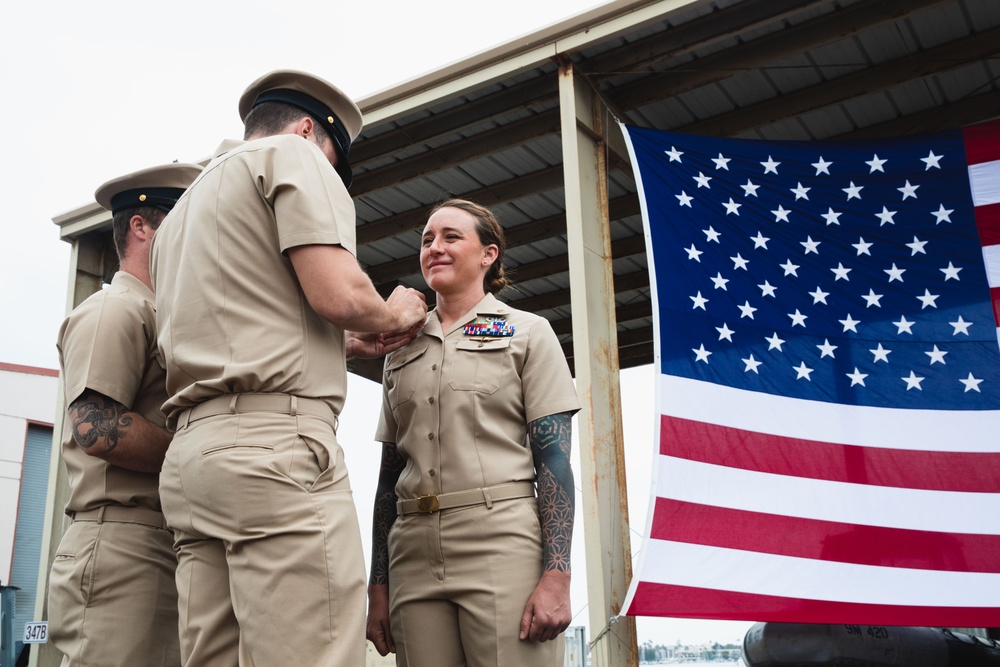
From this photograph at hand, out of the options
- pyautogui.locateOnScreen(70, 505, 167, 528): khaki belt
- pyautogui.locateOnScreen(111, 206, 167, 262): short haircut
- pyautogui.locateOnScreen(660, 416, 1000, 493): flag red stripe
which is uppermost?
pyautogui.locateOnScreen(111, 206, 167, 262): short haircut

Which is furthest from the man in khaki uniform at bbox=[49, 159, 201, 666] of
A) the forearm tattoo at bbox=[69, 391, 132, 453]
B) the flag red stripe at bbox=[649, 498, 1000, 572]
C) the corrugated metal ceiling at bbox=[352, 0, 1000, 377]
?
the corrugated metal ceiling at bbox=[352, 0, 1000, 377]

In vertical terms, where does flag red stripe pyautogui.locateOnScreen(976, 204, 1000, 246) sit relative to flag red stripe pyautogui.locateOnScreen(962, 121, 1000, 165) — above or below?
below

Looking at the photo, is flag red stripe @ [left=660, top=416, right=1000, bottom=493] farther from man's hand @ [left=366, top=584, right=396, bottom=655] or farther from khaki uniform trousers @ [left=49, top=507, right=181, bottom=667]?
khaki uniform trousers @ [left=49, top=507, right=181, bottom=667]

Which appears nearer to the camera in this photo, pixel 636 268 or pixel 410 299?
pixel 410 299

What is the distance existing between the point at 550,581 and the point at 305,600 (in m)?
0.85

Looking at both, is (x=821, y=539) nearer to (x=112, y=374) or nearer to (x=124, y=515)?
(x=124, y=515)

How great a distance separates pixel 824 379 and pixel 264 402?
365 centimetres

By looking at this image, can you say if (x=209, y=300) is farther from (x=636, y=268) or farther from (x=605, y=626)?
(x=636, y=268)

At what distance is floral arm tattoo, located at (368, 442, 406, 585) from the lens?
2.72 metres

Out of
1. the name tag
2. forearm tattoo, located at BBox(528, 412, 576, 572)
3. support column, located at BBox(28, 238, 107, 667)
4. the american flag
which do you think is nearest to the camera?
forearm tattoo, located at BBox(528, 412, 576, 572)

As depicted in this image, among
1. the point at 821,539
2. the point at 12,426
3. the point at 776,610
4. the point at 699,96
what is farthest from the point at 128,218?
the point at 12,426

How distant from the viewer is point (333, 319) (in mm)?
2016

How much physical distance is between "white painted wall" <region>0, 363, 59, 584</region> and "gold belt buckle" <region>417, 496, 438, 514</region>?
67.7 feet

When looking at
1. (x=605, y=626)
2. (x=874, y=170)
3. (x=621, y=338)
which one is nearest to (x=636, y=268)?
(x=621, y=338)
